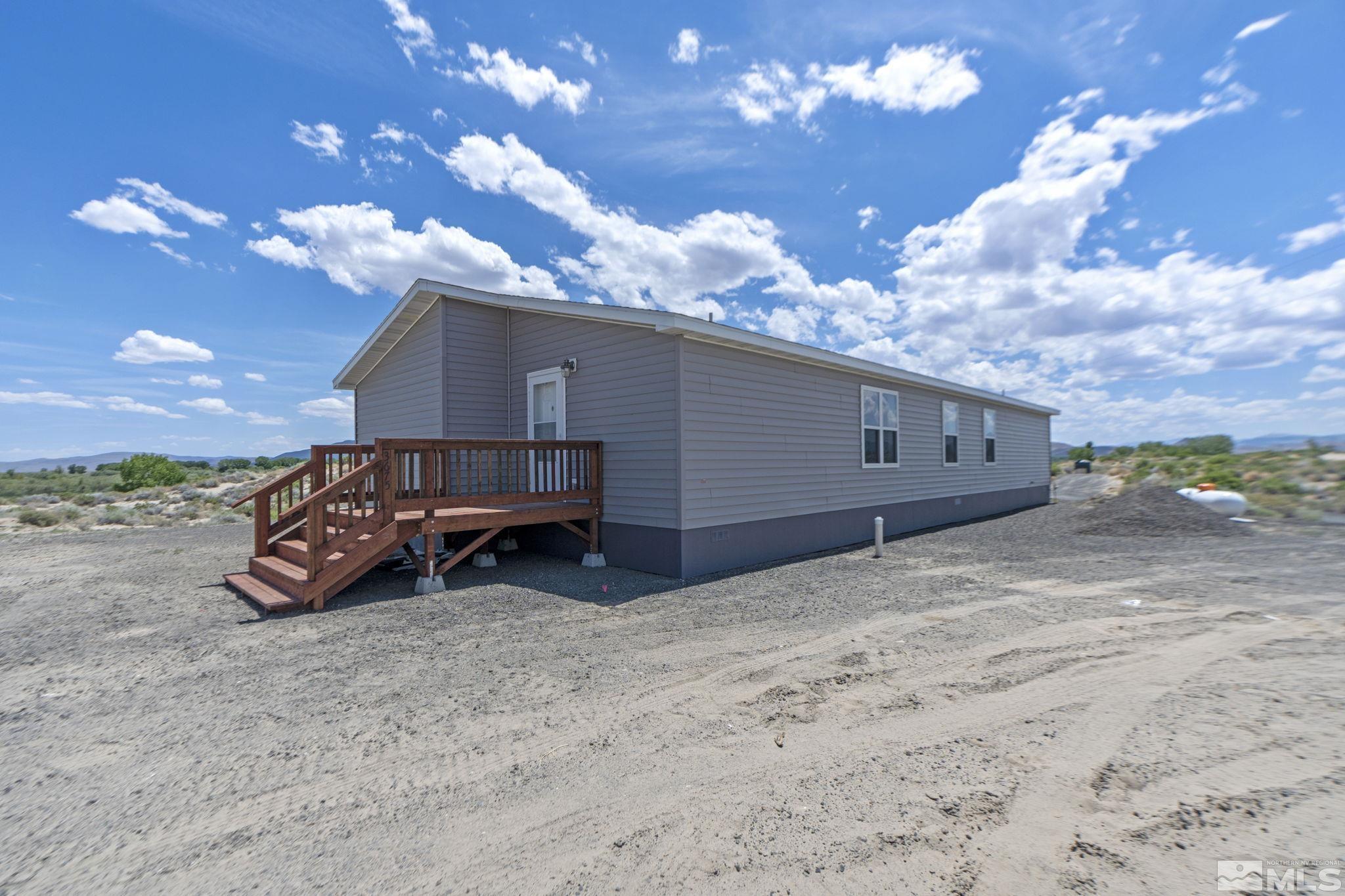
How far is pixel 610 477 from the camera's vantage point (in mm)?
8055

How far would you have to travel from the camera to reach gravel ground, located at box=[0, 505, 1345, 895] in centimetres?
212

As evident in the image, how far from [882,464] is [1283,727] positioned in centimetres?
815

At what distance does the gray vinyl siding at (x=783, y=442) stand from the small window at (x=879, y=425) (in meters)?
0.15

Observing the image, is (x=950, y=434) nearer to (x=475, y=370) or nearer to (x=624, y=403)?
(x=624, y=403)

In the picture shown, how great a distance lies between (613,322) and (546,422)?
7.29ft

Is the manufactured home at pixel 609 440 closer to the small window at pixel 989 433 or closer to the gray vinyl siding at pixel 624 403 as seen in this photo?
the gray vinyl siding at pixel 624 403

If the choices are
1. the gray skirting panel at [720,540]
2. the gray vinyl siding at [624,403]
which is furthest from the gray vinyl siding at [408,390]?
the gray skirting panel at [720,540]

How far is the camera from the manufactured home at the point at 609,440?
23.1ft

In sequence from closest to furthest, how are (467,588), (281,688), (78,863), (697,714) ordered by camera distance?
(78,863) < (697,714) < (281,688) < (467,588)

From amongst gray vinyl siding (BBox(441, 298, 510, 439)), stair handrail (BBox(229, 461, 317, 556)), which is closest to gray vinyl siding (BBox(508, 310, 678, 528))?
gray vinyl siding (BBox(441, 298, 510, 439))

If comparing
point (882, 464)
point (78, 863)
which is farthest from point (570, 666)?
point (882, 464)

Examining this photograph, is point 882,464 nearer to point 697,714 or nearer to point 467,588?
point 467,588

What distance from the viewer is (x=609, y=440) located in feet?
26.5

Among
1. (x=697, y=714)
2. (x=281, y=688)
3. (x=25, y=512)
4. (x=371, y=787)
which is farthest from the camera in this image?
(x=25, y=512)
